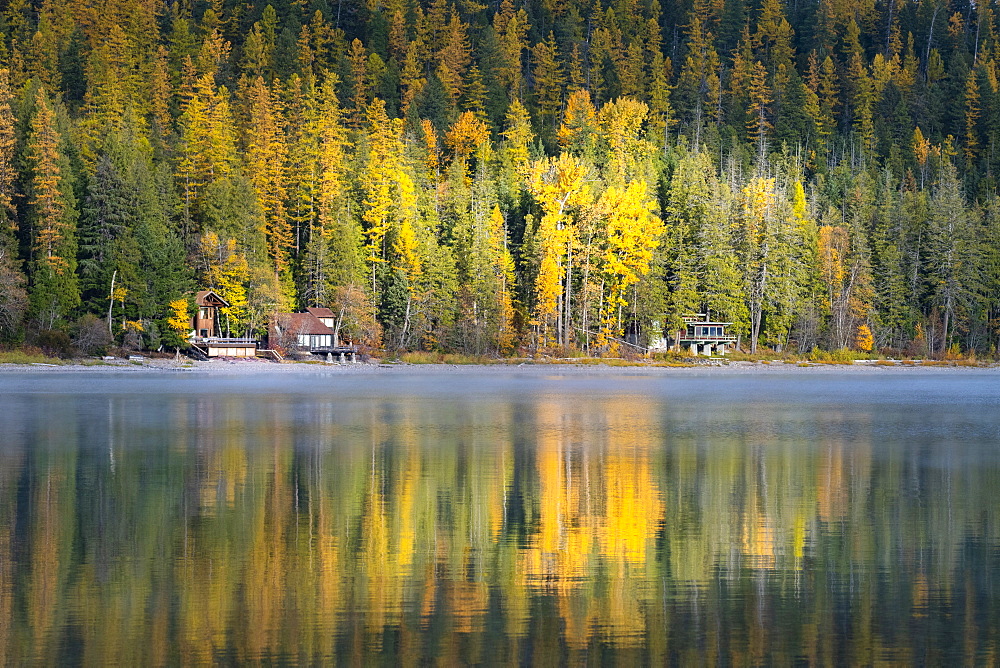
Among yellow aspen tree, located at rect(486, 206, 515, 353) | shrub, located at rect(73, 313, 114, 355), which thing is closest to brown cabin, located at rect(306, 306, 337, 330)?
yellow aspen tree, located at rect(486, 206, 515, 353)

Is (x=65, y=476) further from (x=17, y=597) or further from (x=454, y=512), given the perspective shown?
(x=17, y=597)

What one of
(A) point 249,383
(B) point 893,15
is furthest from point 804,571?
(B) point 893,15

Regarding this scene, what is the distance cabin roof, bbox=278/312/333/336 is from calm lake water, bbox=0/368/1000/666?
43127 millimetres

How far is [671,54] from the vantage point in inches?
6181

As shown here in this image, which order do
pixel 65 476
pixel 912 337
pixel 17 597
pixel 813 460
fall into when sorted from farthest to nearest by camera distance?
pixel 912 337 < pixel 813 460 < pixel 65 476 < pixel 17 597

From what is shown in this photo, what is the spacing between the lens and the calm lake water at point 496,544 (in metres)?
10.4

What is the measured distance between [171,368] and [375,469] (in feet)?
167

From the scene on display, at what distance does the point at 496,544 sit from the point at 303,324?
63.9 meters

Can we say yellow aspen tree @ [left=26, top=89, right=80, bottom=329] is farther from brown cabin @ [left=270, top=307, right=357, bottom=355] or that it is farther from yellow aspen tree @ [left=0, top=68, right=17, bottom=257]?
brown cabin @ [left=270, top=307, right=357, bottom=355]

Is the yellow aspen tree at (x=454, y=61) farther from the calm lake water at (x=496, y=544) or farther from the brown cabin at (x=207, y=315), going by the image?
the calm lake water at (x=496, y=544)

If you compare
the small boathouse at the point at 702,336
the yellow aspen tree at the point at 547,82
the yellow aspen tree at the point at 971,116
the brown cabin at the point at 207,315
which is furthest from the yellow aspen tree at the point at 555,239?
the yellow aspen tree at the point at 971,116

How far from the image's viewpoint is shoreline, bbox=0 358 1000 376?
67.9m

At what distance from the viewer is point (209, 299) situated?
7469 cm

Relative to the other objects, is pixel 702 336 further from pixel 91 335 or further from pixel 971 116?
pixel 971 116
